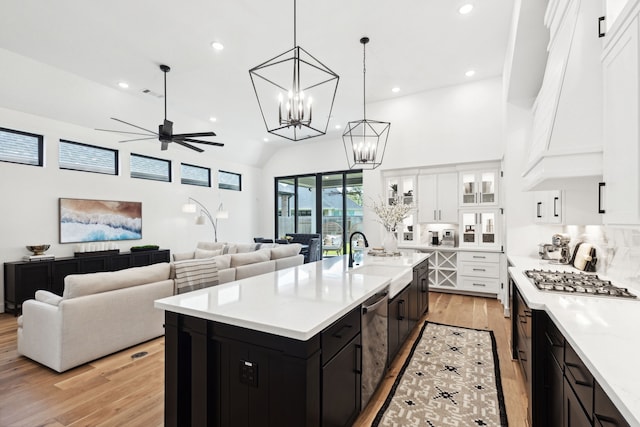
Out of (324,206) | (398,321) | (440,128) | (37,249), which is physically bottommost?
(398,321)

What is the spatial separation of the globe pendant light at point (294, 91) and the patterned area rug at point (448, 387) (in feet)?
7.00

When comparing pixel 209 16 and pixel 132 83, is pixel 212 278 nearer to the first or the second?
pixel 209 16

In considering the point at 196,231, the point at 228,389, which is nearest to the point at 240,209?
the point at 196,231

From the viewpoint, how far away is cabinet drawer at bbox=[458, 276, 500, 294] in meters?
5.23

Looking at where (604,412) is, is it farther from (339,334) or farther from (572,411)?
(339,334)

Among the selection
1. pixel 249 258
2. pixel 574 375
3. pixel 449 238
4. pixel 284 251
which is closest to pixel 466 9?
pixel 449 238

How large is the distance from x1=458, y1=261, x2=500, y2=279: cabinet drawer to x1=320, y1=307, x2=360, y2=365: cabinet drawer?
14.0ft

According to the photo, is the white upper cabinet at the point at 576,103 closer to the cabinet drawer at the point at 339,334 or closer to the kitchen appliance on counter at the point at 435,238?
the cabinet drawer at the point at 339,334

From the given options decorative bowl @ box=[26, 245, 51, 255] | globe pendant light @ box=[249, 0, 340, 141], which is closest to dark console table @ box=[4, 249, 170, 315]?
decorative bowl @ box=[26, 245, 51, 255]

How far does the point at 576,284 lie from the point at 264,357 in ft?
7.03

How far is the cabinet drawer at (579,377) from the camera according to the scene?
111 centimetres

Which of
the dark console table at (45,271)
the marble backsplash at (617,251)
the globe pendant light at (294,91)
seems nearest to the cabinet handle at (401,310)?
the marble backsplash at (617,251)

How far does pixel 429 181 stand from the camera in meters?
5.91

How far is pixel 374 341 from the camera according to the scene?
2.19m
